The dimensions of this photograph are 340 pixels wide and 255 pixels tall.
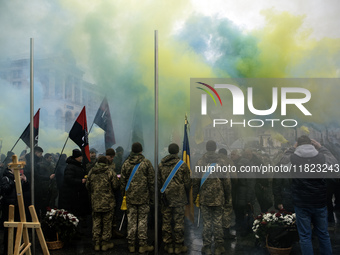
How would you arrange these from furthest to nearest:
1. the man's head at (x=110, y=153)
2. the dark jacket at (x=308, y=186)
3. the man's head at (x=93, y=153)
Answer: the man's head at (x=93, y=153) → the man's head at (x=110, y=153) → the dark jacket at (x=308, y=186)

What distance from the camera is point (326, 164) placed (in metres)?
5.58

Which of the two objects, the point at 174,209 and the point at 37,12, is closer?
the point at 174,209

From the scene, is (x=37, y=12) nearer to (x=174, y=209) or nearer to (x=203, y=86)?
(x=203, y=86)

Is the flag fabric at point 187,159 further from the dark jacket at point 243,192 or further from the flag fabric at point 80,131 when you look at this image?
the flag fabric at point 80,131

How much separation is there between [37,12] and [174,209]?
4.19m

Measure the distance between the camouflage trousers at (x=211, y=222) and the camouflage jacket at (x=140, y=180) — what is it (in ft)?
3.05

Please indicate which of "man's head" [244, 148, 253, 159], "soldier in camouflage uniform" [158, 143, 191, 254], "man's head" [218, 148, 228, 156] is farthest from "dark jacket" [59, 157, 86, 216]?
"man's head" [244, 148, 253, 159]

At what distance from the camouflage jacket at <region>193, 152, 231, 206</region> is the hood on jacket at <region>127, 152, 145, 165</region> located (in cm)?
98

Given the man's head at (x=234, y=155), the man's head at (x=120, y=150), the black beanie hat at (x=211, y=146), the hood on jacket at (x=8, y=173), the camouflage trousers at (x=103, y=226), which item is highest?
the black beanie hat at (x=211, y=146)

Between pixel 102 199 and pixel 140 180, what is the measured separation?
0.71 m

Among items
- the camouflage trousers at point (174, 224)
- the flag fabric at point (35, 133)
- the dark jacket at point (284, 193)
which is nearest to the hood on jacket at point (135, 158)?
the camouflage trousers at point (174, 224)

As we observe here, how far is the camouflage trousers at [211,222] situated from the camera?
5.83 meters

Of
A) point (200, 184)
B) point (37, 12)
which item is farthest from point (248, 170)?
point (37, 12)

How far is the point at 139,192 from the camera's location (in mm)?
6035
